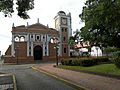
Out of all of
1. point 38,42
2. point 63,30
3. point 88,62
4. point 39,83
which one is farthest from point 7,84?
point 63,30

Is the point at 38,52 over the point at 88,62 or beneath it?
over

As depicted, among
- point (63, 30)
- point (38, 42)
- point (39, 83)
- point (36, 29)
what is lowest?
point (39, 83)

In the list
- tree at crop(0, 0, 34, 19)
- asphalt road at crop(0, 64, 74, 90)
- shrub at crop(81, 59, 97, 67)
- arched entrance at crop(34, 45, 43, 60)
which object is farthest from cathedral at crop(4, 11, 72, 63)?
tree at crop(0, 0, 34, 19)

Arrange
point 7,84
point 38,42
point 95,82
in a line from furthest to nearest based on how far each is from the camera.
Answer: point 38,42, point 7,84, point 95,82

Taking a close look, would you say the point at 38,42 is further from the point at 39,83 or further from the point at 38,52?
the point at 39,83

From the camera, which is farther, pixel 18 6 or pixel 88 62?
pixel 88 62

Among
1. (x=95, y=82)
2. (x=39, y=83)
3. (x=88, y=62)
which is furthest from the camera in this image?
(x=88, y=62)

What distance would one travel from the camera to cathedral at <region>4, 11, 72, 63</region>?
82125 millimetres

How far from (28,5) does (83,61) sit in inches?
915

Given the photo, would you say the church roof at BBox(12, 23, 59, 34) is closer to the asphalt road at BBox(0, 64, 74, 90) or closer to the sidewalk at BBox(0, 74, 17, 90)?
the asphalt road at BBox(0, 64, 74, 90)

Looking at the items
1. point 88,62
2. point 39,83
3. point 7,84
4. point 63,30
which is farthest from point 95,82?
point 63,30

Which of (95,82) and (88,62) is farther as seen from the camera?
(88,62)

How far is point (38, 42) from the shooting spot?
282 feet

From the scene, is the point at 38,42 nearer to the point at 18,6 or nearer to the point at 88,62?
the point at 88,62
